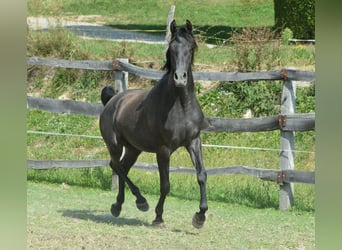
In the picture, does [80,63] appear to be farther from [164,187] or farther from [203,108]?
[164,187]

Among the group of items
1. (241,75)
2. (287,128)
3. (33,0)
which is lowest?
(287,128)

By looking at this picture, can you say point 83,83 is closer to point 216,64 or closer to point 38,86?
point 38,86

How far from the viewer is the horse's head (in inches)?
Answer: 185

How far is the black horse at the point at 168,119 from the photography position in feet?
15.9

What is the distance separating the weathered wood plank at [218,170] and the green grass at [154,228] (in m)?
0.34

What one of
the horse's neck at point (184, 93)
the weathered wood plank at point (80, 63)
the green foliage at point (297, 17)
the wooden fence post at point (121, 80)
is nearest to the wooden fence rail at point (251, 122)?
the wooden fence post at point (121, 80)

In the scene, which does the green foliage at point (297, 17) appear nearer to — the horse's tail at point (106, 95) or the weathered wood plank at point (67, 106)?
the weathered wood plank at point (67, 106)

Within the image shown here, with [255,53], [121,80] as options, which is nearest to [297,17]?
[255,53]

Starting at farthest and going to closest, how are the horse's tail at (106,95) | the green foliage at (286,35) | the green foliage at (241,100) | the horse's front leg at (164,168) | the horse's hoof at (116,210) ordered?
the green foliage at (286,35), the green foliage at (241,100), the horse's tail at (106,95), the horse's hoof at (116,210), the horse's front leg at (164,168)

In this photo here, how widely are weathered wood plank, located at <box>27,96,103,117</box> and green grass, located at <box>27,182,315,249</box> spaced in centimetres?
115

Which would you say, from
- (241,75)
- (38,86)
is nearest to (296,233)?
(241,75)

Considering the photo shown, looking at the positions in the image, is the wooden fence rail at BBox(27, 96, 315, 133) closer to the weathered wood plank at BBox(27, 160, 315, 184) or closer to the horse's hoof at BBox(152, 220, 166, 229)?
the weathered wood plank at BBox(27, 160, 315, 184)

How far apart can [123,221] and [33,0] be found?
10.2 meters

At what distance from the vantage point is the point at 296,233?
564 centimetres
